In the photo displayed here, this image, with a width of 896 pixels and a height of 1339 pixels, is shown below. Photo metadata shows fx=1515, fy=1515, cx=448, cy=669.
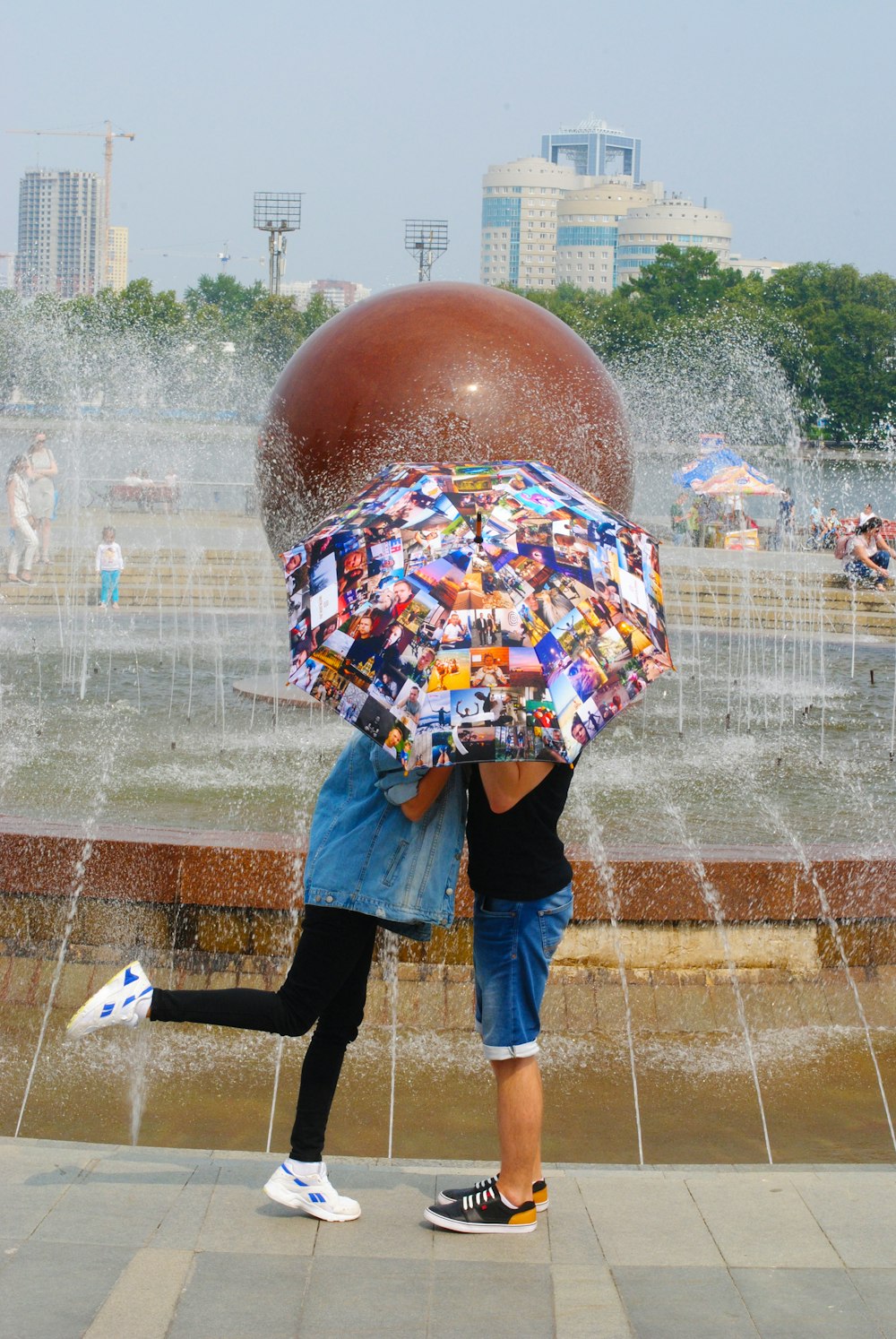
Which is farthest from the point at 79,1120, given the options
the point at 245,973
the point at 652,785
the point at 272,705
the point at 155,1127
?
the point at 272,705

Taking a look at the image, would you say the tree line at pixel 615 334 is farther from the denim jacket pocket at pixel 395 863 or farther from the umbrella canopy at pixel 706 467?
the denim jacket pocket at pixel 395 863

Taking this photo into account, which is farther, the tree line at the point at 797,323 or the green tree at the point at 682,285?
the green tree at the point at 682,285

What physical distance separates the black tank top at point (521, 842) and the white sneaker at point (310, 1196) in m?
0.69

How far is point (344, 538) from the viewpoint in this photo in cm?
296

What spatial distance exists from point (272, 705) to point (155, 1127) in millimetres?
4866

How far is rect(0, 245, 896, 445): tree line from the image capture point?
82625mm

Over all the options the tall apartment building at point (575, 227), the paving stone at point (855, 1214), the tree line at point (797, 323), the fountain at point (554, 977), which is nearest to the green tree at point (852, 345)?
the tree line at point (797, 323)

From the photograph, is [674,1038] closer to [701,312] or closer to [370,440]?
[370,440]

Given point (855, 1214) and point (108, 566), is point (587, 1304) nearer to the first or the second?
point (855, 1214)

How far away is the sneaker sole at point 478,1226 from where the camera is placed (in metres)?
3.08

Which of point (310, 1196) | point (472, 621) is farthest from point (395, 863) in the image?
point (310, 1196)

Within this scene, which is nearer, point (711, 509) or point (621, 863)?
point (621, 863)

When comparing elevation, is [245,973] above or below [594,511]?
below

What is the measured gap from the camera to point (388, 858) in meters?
3.08
